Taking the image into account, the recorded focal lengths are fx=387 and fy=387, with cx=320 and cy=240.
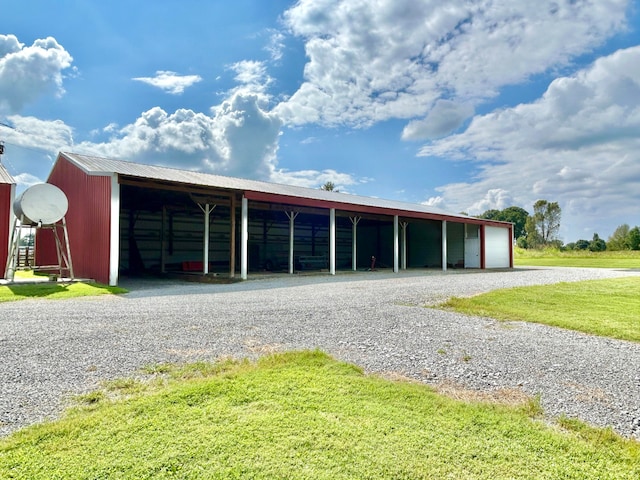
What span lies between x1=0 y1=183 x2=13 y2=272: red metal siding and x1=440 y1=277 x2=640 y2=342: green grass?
14.8 m

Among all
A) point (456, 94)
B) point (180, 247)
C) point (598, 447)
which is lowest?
point (598, 447)

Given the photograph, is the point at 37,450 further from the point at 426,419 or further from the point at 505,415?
the point at 505,415

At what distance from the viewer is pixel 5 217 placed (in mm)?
13797

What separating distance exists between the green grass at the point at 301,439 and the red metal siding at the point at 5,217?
13777mm

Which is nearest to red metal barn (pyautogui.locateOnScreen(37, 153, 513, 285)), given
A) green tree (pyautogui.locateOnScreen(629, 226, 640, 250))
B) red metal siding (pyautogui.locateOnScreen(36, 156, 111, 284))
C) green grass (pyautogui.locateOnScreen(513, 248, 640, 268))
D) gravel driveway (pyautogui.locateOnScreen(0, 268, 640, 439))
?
red metal siding (pyautogui.locateOnScreen(36, 156, 111, 284))

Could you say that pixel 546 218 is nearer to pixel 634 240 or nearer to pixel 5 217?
pixel 634 240

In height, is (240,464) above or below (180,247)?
below

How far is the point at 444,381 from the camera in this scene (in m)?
3.83

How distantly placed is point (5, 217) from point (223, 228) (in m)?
10.9

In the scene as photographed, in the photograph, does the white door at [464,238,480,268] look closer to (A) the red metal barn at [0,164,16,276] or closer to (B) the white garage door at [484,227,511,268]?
(B) the white garage door at [484,227,511,268]

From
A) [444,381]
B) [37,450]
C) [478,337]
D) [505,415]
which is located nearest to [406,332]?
[478,337]

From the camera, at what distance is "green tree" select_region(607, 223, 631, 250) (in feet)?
187

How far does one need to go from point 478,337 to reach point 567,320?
2.53 metres

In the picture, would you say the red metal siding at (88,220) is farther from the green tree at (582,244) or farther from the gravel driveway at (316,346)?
the green tree at (582,244)
